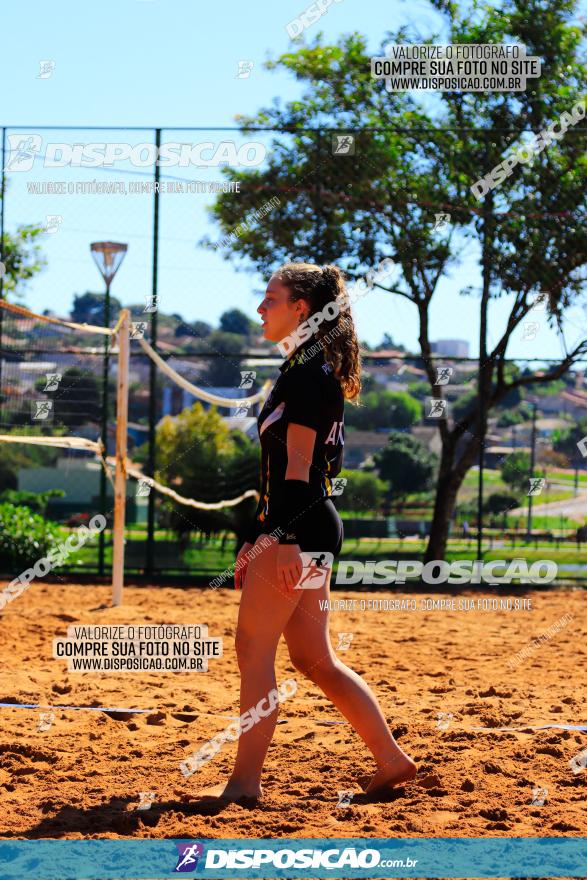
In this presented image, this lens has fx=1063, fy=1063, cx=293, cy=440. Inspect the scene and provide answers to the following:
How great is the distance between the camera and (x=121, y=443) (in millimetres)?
8039

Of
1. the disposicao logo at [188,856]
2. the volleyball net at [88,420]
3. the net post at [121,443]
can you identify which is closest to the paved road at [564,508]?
the volleyball net at [88,420]

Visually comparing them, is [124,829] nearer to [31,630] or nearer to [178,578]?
[31,630]

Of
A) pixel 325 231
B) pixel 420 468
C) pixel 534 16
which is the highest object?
pixel 534 16

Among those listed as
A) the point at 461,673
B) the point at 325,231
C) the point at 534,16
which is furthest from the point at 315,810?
the point at 534,16

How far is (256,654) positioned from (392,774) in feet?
1.96

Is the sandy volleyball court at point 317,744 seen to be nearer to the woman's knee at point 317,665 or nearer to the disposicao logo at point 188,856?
the disposicao logo at point 188,856

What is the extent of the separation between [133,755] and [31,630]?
10.1 feet

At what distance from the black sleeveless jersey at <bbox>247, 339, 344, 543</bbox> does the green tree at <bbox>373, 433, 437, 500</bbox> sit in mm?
7105

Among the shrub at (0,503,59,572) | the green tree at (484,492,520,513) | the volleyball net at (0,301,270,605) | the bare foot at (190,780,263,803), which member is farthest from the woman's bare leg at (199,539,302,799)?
the green tree at (484,492,520,513)

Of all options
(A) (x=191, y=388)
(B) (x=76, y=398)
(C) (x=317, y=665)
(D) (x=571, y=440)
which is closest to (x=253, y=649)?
(C) (x=317, y=665)

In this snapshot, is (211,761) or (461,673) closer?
(211,761)

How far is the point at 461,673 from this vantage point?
5.86 metres

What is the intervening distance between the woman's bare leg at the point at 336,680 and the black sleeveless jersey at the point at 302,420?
0.31 meters

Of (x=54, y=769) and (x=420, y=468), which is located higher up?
(x=420, y=468)
